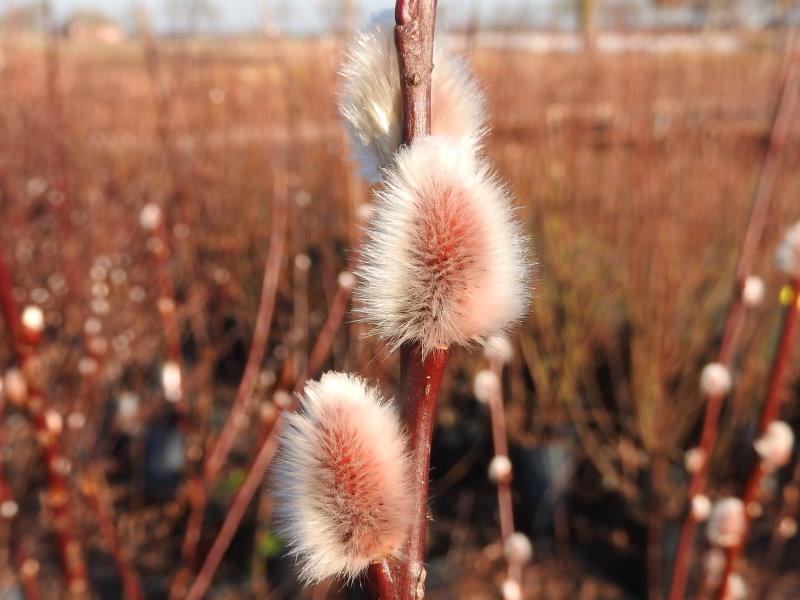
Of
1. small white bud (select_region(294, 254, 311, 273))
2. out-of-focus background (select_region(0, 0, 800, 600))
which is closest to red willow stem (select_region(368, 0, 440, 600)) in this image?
small white bud (select_region(294, 254, 311, 273))

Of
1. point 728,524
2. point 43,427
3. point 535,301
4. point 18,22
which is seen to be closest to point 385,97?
point 728,524

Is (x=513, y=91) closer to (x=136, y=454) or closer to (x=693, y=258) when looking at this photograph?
(x=693, y=258)

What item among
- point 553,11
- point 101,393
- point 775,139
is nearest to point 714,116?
point 553,11

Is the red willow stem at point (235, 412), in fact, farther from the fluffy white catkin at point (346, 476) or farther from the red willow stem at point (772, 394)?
the fluffy white catkin at point (346, 476)

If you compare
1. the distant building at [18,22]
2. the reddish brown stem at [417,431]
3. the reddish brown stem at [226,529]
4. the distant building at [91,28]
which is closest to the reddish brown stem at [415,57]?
the reddish brown stem at [417,431]

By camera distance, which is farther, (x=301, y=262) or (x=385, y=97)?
(x=301, y=262)

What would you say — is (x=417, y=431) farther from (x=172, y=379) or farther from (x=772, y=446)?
(x=172, y=379)

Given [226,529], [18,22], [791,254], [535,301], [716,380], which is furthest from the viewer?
[18,22]
